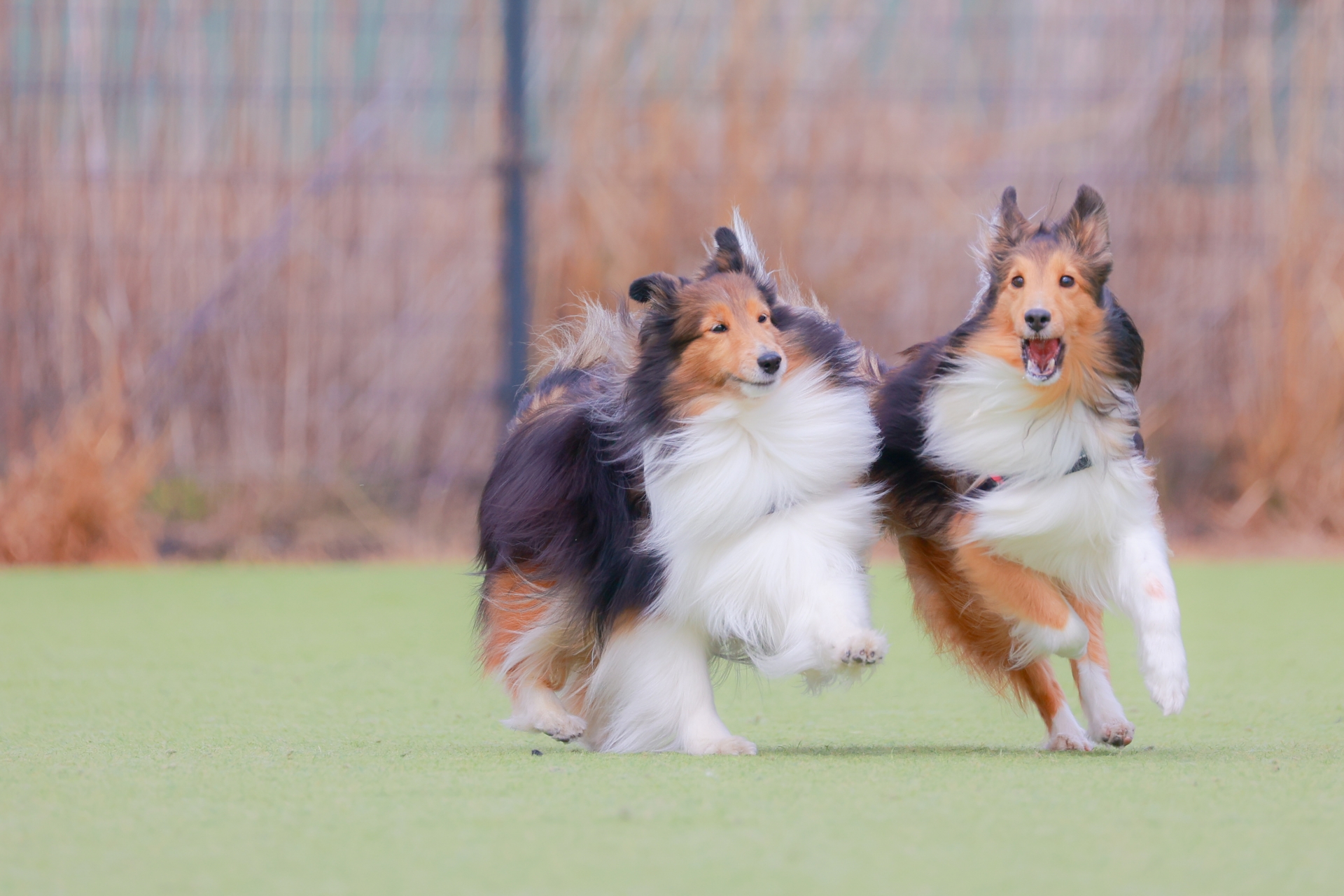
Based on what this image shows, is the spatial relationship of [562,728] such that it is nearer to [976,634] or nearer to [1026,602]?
[976,634]

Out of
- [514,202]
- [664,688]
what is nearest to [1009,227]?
[664,688]

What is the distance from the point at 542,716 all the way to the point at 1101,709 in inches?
58.4

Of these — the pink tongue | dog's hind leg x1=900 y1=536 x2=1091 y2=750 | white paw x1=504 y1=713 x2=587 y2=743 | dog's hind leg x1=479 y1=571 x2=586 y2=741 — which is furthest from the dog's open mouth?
white paw x1=504 y1=713 x2=587 y2=743

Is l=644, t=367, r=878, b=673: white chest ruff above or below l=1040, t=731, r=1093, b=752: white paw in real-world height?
above

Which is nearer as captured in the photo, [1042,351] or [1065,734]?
[1042,351]

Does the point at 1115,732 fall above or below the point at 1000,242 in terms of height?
below

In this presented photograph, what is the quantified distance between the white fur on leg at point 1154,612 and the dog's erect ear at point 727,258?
125 cm

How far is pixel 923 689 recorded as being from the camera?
5.45 metres

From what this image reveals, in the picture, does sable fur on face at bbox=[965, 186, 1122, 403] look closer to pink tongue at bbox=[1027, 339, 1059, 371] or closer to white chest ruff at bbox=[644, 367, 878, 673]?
pink tongue at bbox=[1027, 339, 1059, 371]

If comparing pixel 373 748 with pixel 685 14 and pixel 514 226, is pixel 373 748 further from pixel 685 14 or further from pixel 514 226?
pixel 685 14

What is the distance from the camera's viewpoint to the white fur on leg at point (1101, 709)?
169 inches

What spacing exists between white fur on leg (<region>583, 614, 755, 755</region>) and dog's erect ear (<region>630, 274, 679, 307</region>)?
2.72ft

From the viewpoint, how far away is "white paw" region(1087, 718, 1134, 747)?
428 centimetres

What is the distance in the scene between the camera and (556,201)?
32.4 feet
